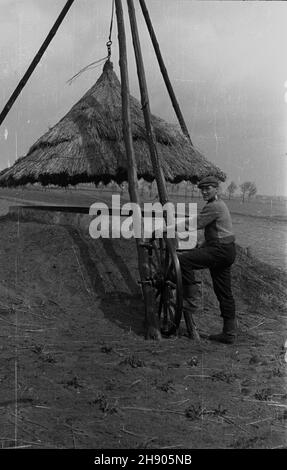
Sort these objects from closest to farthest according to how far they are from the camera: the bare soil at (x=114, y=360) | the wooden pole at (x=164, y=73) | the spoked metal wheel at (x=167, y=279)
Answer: the bare soil at (x=114, y=360)
the spoked metal wheel at (x=167, y=279)
the wooden pole at (x=164, y=73)

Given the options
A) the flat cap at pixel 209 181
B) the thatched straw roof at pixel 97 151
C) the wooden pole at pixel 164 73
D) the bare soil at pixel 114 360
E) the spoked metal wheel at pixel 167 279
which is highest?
the wooden pole at pixel 164 73

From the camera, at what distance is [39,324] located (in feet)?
21.2

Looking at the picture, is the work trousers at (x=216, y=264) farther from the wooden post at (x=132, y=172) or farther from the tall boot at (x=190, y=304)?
the wooden post at (x=132, y=172)

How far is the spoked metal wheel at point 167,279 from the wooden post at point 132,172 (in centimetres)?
9

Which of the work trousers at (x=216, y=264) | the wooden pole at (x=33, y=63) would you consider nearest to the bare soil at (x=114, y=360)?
the work trousers at (x=216, y=264)

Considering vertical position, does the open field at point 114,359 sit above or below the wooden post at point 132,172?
below

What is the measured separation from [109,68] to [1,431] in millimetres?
6764

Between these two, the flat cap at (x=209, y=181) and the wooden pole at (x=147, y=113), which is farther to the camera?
the wooden pole at (x=147, y=113)

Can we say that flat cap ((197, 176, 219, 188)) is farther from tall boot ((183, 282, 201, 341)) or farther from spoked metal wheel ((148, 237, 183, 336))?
tall boot ((183, 282, 201, 341))

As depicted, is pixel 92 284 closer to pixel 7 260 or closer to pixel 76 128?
pixel 7 260

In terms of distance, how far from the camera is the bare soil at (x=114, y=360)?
152 inches
